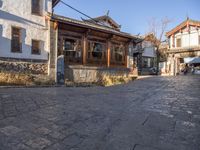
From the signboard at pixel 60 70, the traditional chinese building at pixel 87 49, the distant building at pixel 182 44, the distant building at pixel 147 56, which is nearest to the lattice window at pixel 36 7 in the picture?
the traditional chinese building at pixel 87 49

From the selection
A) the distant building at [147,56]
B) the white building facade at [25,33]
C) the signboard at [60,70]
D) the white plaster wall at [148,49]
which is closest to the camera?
the signboard at [60,70]

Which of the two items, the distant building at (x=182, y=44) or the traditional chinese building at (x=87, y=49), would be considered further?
the distant building at (x=182, y=44)

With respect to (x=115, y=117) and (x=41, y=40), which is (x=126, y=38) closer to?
(x=41, y=40)

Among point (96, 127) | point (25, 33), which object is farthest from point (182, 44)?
point (96, 127)

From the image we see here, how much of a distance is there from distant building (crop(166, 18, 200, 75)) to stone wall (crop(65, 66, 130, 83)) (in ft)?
50.0

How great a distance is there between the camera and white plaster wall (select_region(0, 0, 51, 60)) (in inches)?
515

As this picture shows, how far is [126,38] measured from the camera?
754 inches

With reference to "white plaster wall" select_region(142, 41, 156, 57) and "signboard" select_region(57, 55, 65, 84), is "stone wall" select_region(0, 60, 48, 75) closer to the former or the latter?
"signboard" select_region(57, 55, 65, 84)

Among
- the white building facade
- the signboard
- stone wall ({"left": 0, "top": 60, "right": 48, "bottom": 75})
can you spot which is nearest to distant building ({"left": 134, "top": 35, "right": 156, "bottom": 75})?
→ the white building facade

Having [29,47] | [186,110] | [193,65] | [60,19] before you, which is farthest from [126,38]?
[193,65]

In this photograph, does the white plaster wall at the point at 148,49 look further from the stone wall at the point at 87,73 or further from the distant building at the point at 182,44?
the stone wall at the point at 87,73

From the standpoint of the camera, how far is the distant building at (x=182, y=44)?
28.6m

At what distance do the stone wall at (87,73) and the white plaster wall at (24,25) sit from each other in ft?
7.04

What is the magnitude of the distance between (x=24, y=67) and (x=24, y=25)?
2.86m
